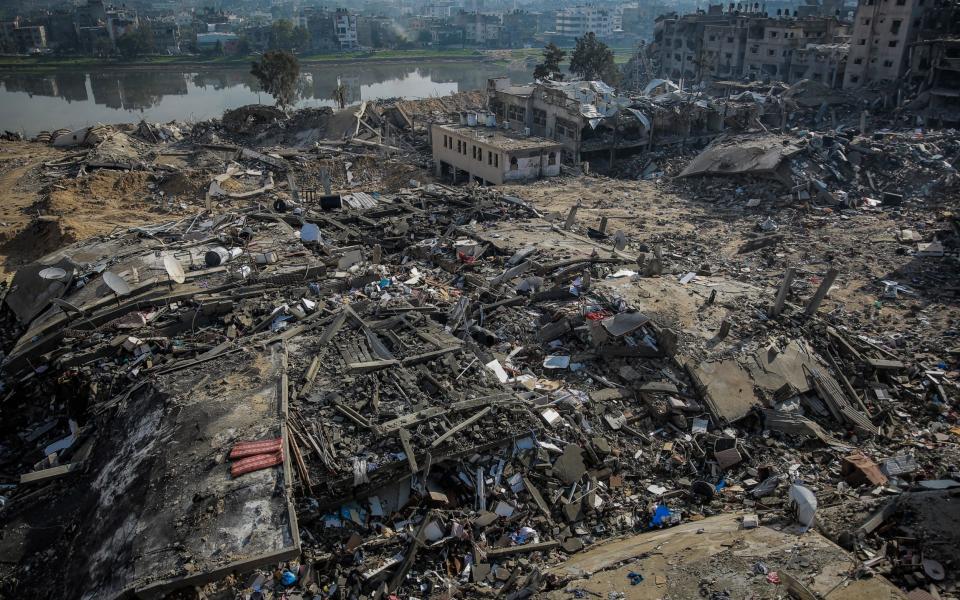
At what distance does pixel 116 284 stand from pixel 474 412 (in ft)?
24.1

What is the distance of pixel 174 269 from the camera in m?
12.0

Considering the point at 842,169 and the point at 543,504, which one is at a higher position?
the point at 842,169

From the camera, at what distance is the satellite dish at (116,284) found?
1097 cm

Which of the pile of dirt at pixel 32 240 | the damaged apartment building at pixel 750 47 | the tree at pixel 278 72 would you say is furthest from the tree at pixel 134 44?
the pile of dirt at pixel 32 240

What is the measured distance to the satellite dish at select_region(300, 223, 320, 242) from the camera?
14.2 meters

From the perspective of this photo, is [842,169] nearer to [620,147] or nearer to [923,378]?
[620,147]

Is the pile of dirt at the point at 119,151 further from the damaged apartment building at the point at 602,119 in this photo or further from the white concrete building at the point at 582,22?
the white concrete building at the point at 582,22

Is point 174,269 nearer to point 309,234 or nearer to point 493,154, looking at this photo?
point 309,234

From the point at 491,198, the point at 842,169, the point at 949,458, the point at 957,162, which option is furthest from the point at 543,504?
the point at 957,162

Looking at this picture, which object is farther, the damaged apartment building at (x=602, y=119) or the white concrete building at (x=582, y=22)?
the white concrete building at (x=582, y=22)

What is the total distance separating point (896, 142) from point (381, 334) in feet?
72.6

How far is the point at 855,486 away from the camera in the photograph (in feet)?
25.3

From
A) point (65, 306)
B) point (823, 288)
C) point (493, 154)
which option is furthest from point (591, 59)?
point (65, 306)

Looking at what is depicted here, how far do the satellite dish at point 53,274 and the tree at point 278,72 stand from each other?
30.0 m
